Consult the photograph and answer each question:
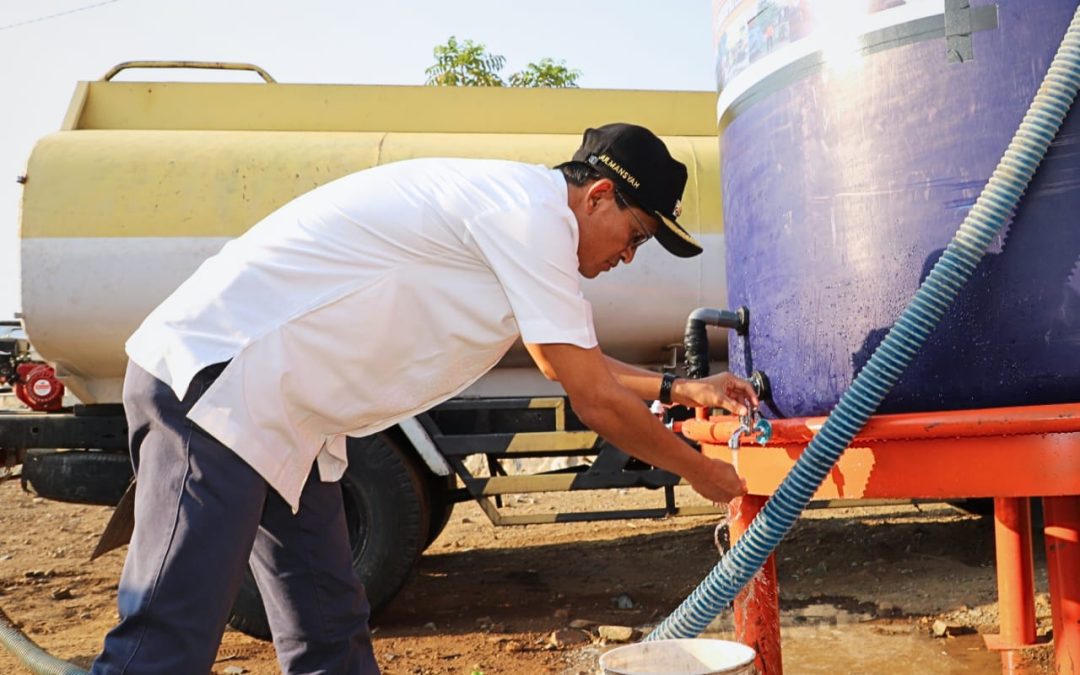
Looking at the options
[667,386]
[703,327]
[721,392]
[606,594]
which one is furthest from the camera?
[606,594]

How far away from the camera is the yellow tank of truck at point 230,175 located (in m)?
4.33

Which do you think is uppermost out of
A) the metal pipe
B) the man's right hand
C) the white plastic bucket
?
the metal pipe

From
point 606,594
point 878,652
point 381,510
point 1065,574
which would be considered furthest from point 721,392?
point 606,594

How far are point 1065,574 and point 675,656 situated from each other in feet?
2.73

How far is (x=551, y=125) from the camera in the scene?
5.11m

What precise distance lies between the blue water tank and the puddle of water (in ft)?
5.63

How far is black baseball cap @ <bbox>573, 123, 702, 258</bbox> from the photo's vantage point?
197 centimetres

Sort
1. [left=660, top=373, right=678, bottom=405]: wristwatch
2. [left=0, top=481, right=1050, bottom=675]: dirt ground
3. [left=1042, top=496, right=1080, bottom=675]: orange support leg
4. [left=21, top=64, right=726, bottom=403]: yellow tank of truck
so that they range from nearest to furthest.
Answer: [left=1042, top=496, right=1080, bottom=675]: orange support leg
[left=660, top=373, right=678, bottom=405]: wristwatch
[left=0, top=481, right=1050, bottom=675]: dirt ground
[left=21, top=64, right=726, bottom=403]: yellow tank of truck

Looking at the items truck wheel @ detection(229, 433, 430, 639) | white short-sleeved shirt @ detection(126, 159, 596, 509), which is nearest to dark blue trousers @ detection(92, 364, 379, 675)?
white short-sleeved shirt @ detection(126, 159, 596, 509)

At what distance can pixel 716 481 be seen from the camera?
206cm

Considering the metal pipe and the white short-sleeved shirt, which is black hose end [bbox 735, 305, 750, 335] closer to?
the metal pipe

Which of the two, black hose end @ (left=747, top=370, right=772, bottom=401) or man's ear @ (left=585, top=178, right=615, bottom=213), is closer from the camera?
man's ear @ (left=585, top=178, right=615, bottom=213)

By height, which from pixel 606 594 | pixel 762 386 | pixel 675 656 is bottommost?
pixel 606 594

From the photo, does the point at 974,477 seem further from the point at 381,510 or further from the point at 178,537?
the point at 381,510
